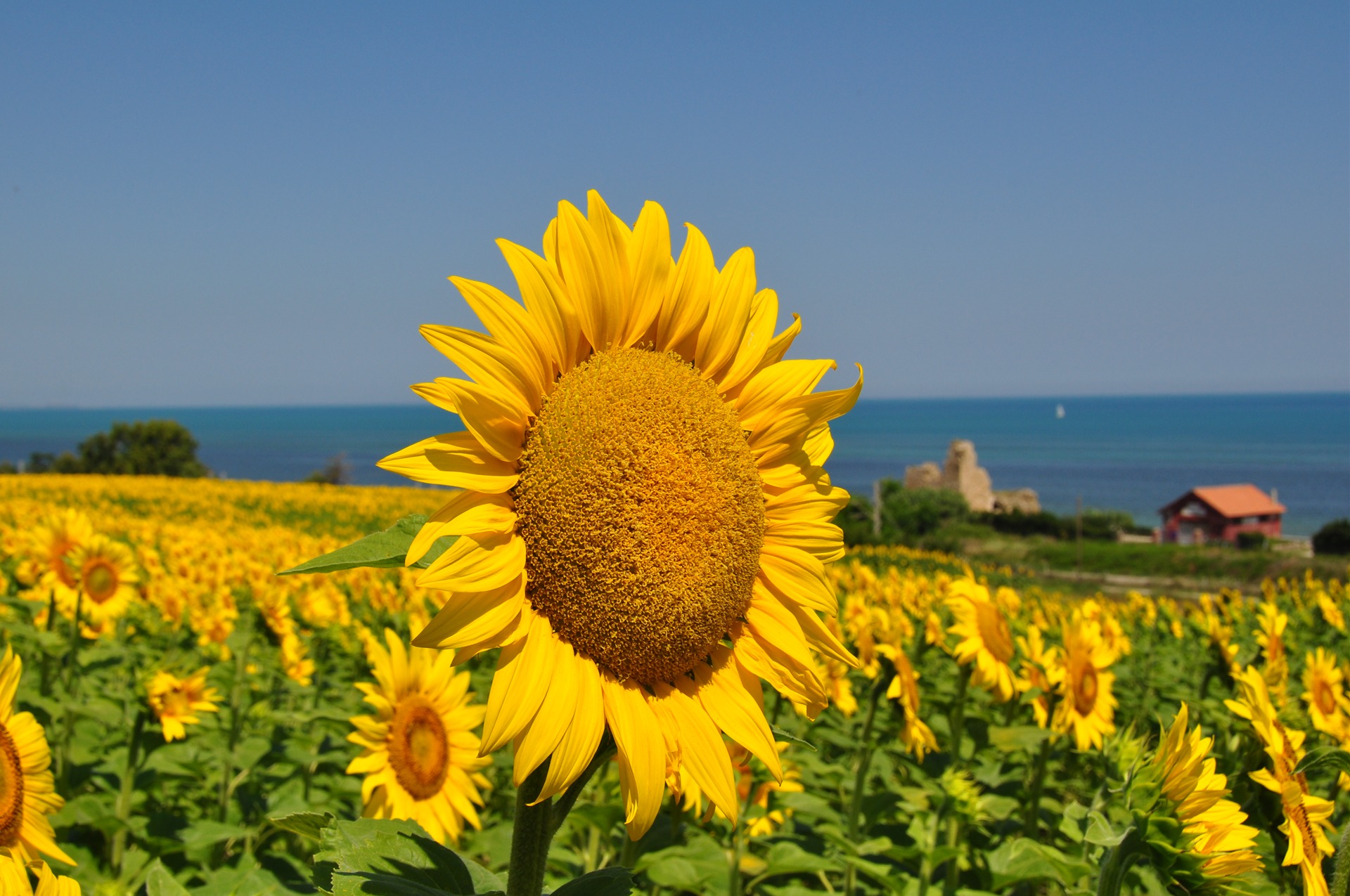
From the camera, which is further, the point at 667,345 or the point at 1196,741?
the point at 1196,741

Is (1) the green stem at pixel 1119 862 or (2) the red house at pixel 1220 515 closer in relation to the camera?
(1) the green stem at pixel 1119 862

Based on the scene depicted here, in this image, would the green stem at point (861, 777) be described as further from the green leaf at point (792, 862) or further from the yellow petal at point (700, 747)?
the yellow petal at point (700, 747)

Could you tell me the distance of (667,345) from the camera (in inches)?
57.9

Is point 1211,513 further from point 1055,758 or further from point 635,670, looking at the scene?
point 635,670

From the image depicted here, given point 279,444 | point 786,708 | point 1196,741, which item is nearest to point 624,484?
point 1196,741

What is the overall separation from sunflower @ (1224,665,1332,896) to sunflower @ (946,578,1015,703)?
4.20 ft

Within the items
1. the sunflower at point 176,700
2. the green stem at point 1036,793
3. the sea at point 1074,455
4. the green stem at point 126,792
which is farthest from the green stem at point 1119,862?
the sea at point 1074,455

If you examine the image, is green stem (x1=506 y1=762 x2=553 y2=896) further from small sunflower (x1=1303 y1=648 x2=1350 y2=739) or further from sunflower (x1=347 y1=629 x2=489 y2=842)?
small sunflower (x1=1303 y1=648 x2=1350 y2=739)

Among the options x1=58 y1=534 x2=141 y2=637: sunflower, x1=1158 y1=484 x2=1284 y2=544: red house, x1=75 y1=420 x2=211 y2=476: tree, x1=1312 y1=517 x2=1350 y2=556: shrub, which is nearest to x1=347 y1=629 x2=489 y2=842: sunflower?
x1=58 y1=534 x2=141 y2=637: sunflower

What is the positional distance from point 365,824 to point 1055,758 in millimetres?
3860

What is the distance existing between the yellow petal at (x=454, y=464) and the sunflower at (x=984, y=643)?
8.84ft

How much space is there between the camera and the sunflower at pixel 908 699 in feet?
11.5

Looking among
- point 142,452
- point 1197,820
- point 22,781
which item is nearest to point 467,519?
point 22,781

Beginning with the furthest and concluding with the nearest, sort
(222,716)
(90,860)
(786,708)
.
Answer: (786,708), (222,716), (90,860)
